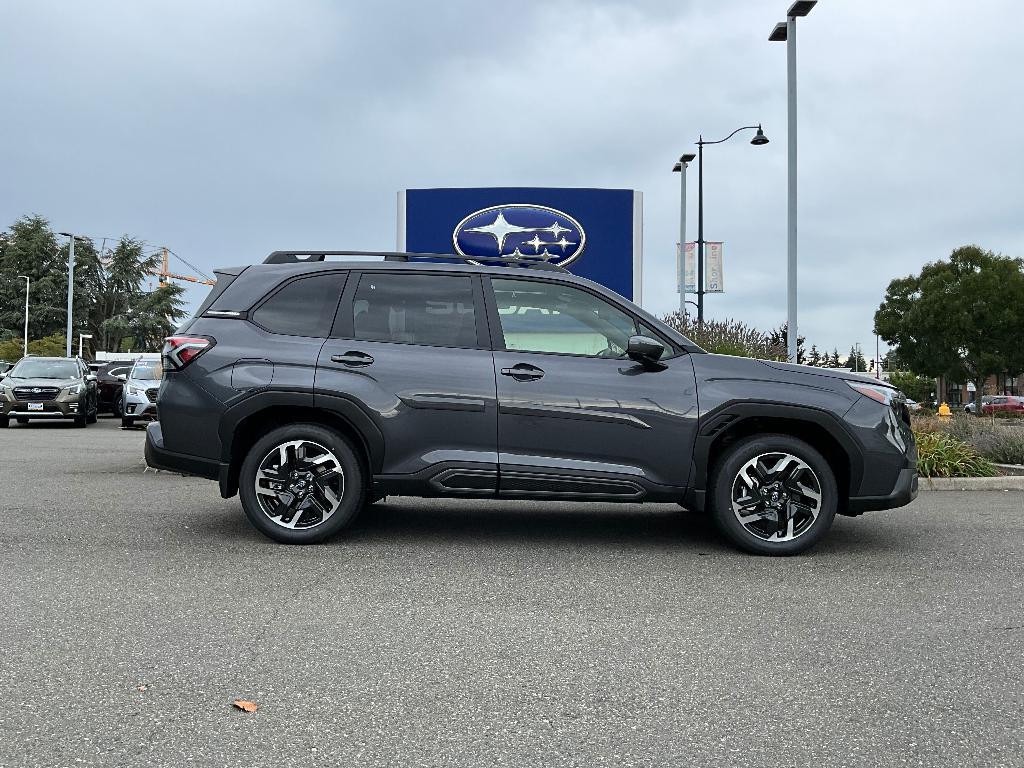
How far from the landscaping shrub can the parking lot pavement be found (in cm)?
377

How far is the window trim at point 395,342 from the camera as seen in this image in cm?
642

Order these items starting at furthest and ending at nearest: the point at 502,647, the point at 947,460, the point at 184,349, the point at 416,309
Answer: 1. the point at 947,460
2. the point at 416,309
3. the point at 184,349
4. the point at 502,647

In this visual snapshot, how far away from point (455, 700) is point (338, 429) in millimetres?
3119

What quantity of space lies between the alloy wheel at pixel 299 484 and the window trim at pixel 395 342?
76 centimetres

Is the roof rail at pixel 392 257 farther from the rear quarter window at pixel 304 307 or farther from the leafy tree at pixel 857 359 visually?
the leafy tree at pixel 857 359

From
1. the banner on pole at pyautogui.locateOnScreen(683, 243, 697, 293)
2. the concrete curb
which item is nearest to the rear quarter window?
the concrete curb

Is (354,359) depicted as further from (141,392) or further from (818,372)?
(141,392)

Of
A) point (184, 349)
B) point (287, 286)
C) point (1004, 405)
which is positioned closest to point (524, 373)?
point (287, 286)

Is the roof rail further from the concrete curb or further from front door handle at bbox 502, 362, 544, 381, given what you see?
the concrete curb

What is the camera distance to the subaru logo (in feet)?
54.9

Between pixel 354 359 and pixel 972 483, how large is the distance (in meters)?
7.47

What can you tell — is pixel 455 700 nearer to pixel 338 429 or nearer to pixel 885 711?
→ pixel 885 711

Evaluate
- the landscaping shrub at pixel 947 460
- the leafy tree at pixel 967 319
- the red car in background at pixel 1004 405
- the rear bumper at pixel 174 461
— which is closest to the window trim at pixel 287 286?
the rear bumper at pixel 174 461

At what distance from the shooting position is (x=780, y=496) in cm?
635
